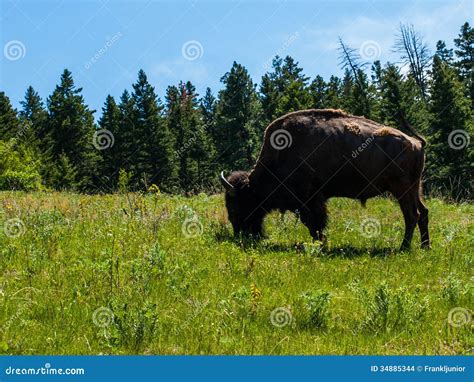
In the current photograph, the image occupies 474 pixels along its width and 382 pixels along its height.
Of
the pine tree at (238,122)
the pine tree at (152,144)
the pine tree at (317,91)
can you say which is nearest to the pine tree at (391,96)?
the pine tree at (317,91)

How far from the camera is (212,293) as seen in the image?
6527mm

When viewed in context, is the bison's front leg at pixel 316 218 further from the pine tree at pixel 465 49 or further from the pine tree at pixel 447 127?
the pine tree at pixel 465 49

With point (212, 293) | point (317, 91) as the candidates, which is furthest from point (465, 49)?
point (212, 293)

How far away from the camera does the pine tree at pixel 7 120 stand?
74375 mm

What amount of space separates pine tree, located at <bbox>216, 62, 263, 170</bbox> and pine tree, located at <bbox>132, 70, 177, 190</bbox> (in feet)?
25.0

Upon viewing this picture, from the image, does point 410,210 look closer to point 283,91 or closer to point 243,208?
point 243,208

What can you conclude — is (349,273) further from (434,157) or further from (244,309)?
(434,157)

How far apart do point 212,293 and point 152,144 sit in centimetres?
6676

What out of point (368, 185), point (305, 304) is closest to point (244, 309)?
point (305, 304)

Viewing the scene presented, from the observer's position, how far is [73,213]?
11445mm

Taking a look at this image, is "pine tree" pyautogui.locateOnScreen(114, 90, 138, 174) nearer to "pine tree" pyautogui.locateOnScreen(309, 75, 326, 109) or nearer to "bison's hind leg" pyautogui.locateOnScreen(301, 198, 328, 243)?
"pine tree" pyautogui.locateOnScreen(309, 75, 326, 109)

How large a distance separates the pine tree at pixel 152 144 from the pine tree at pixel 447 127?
Answer: 36.6 metres

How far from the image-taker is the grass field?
5066 millimetres

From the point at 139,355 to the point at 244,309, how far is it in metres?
1.54
